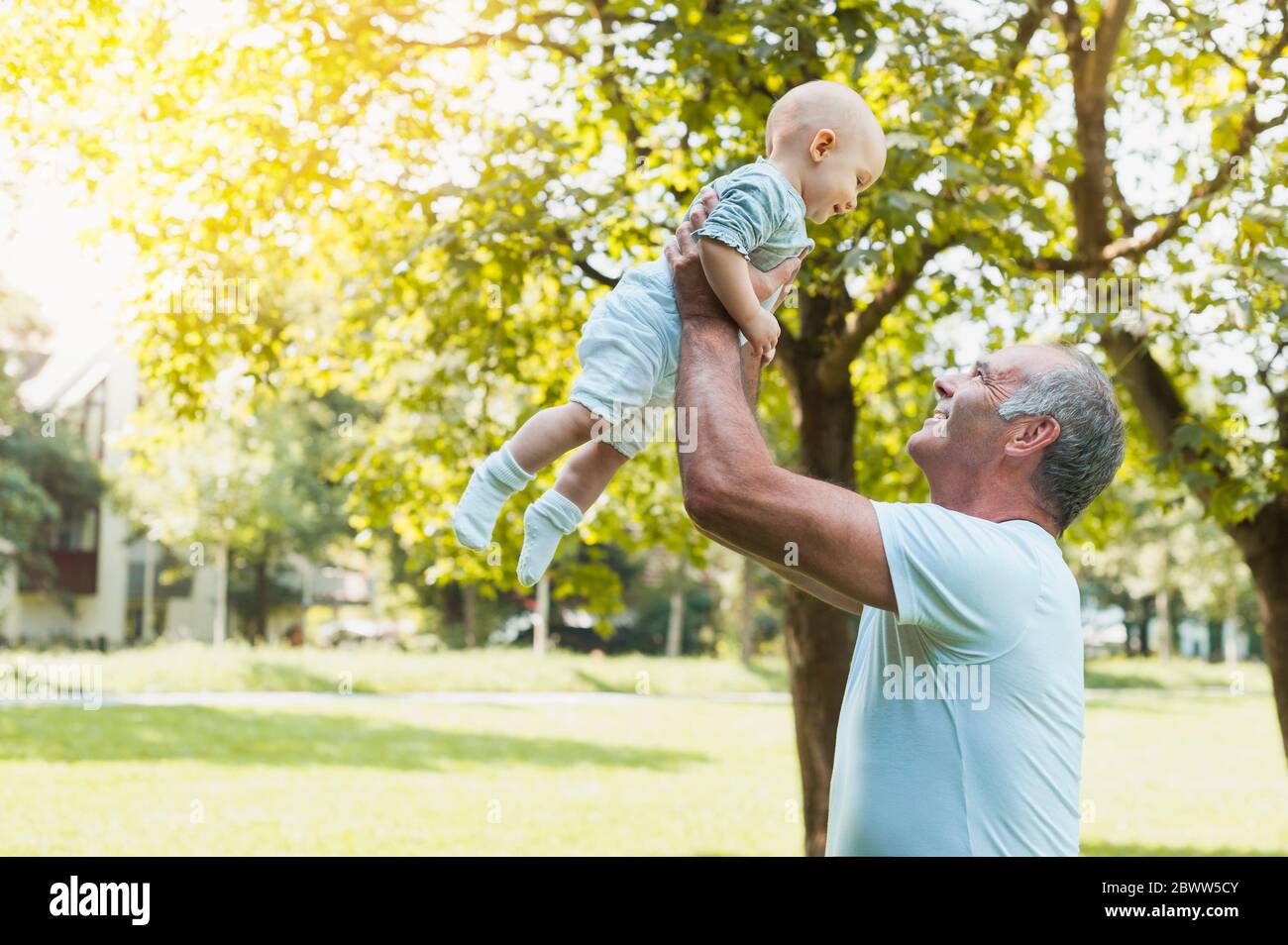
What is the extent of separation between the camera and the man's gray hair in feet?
8.04

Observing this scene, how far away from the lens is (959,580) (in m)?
2.22

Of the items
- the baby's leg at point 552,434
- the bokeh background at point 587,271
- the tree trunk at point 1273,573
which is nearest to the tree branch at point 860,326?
the bokeh background at point 587,271

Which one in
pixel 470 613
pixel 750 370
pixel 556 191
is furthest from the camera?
pixel 470 613

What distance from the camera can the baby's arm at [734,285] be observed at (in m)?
2.44

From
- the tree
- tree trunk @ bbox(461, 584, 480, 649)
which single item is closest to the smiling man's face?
the tree

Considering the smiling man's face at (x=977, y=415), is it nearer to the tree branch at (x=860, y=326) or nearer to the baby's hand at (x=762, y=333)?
the baby's hand at (x=762, y=333)

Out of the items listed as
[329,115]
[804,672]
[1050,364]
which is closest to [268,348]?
[329,115]

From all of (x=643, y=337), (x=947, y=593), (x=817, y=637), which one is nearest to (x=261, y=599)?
(x=817, y=637)

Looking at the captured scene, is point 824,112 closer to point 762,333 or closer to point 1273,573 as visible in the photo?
point 762,333

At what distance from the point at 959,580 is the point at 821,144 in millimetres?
1068
